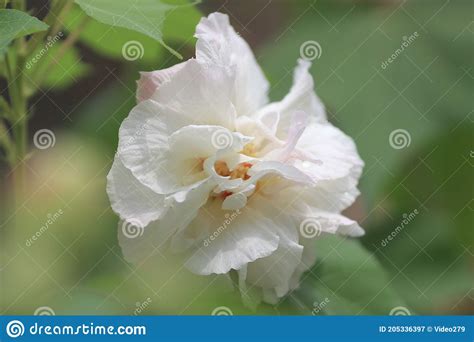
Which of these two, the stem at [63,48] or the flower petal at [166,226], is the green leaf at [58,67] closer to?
the stem at [63,48]

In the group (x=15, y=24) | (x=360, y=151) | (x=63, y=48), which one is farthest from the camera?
(x=360, y=151)

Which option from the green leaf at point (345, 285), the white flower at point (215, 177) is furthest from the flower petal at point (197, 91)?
the green leaf at point (345, 285)

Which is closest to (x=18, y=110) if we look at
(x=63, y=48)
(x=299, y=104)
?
(x=63, y=48)

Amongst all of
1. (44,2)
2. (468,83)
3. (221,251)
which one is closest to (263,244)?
(221,251)

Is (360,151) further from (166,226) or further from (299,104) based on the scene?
(166,226)

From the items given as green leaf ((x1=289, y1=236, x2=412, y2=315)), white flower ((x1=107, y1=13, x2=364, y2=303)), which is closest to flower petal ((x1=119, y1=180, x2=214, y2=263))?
white flower ((x1=107, y1=13, x2=364, y2=303))

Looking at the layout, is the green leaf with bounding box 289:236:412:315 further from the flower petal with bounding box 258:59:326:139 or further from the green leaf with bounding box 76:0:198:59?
the green leaf with bounding box 76:0:198:59

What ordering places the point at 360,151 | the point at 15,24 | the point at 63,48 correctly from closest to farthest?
the point at 15,24 < the point at 63,48 < the point at 360,151
